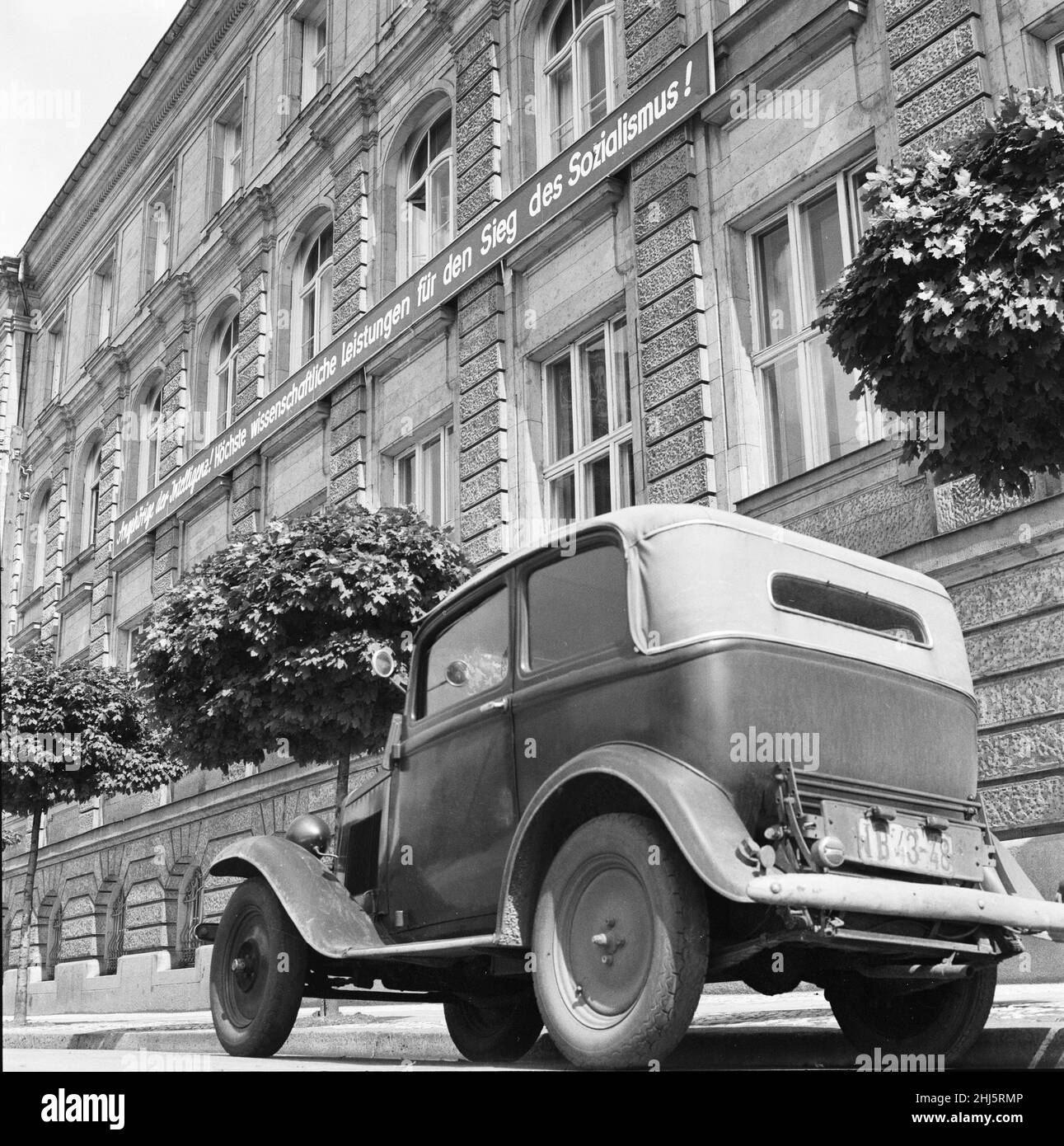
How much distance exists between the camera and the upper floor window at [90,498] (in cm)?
3198

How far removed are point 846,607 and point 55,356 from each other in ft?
113

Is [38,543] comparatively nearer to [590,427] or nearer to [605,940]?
[590,427]

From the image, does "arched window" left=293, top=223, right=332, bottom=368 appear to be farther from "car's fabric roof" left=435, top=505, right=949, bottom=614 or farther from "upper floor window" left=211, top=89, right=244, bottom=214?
"car's fabric roof" left=435, top=505, right=949, bottom=614

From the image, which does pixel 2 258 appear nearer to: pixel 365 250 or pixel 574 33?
pixel 365 250

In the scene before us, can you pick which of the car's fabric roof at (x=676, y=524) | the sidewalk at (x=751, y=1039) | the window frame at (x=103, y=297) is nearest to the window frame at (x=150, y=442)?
the window frame at (x=103, y=297)

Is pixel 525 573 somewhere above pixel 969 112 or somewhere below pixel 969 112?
below

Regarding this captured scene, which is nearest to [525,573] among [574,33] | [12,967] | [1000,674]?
[1000,674]

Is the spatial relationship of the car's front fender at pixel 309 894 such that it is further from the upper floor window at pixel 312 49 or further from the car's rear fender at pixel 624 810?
the upper floor window at pixel 312 49

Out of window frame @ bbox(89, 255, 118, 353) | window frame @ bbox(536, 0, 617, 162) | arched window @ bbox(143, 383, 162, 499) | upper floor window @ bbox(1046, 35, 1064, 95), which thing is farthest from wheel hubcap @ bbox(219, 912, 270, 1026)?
window frame @ bbox(89, 255, 118, 353)

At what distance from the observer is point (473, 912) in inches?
220

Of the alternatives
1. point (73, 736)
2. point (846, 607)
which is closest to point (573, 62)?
point (73, 736)

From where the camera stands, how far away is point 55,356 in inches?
1428

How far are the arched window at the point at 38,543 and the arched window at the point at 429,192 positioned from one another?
18211 mm

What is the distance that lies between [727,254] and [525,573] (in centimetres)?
926
